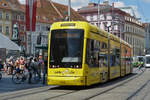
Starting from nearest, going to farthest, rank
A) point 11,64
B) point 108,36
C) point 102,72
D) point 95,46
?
point 95,46 → point 102,72 → point 108,36 → point 11,64

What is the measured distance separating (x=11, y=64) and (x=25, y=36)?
5355 cm

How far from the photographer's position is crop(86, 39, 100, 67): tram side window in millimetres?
15653

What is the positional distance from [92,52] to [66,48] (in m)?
1.49

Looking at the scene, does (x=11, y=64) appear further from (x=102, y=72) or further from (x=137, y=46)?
(x=137, y=46)

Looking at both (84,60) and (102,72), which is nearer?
(84,60)

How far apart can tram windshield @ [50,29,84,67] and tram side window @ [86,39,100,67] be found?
49 cm

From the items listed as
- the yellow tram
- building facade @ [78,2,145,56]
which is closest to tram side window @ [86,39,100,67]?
the yellow tram

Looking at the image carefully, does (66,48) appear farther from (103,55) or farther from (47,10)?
(47,10)

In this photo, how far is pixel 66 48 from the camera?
15.4 meters

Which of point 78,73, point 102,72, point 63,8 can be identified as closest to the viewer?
point 78,73

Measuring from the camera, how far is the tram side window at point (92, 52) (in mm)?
15653

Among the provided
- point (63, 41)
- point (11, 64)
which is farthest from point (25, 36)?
point (63, 41)

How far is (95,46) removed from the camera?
16.8m

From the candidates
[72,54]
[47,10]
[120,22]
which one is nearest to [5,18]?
[47,10]
